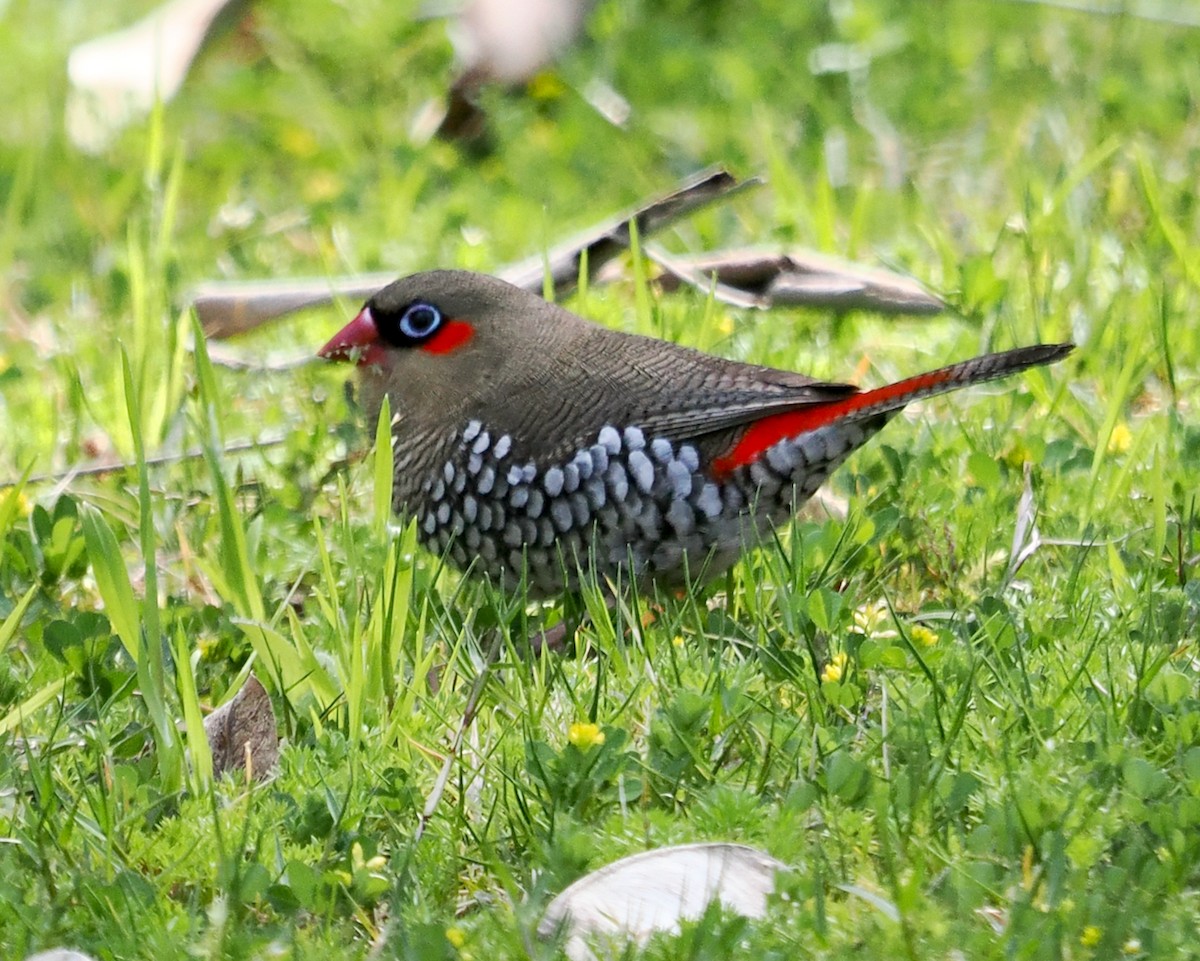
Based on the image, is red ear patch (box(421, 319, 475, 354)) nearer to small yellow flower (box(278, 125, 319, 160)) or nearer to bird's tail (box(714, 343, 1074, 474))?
bird's tail (box(714, 343, 1074, 474))

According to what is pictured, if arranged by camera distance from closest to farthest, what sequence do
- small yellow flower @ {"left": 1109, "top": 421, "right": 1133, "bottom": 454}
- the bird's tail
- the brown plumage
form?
the bird's tail, the brown plumage, small yellow flower @ {"left": 1109, "top": 421, "right": 1133, "bottom": 454}

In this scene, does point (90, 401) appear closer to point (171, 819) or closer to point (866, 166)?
point (171, 819)

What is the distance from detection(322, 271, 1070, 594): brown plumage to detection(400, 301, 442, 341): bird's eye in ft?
0.62

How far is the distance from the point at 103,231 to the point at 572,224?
5.20ft

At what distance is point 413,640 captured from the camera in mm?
3305

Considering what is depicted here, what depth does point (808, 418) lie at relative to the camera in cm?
353

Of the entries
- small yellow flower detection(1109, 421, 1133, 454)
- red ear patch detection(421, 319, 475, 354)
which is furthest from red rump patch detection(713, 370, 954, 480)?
small yellow flower detection(1109, 421, 1133, 454)

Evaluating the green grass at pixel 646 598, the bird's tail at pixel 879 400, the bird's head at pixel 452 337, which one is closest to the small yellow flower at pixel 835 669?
the green grass at pixel 646 598

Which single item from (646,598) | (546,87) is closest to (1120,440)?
(646,598)

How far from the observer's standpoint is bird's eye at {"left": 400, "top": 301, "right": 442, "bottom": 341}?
3990 mm

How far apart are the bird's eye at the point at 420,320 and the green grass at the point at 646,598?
1.41 feet

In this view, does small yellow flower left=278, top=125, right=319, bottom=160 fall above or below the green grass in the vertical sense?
above

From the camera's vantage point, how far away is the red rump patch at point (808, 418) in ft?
11.1

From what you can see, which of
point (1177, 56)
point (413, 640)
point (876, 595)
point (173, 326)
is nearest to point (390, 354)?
point (173, 326)
